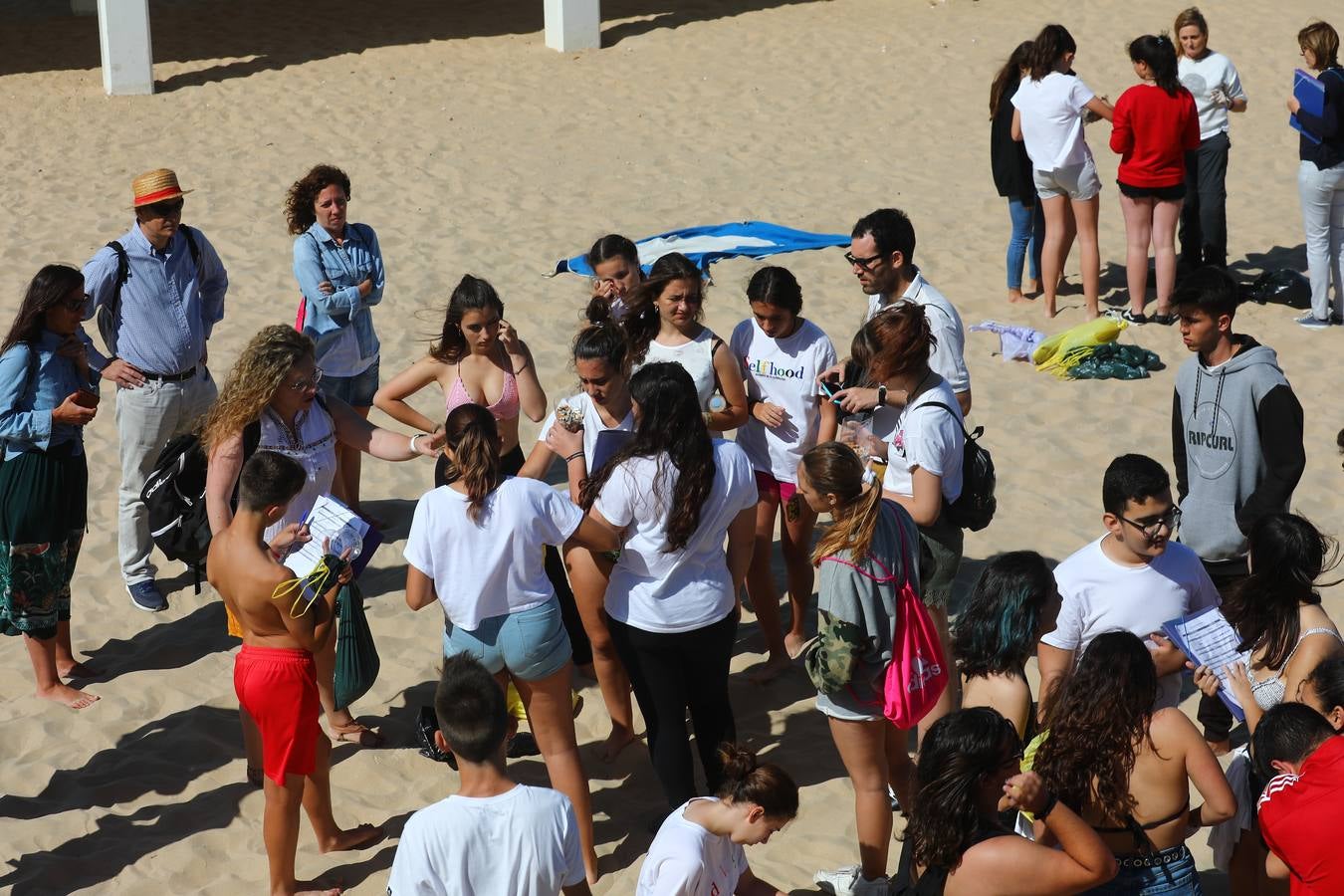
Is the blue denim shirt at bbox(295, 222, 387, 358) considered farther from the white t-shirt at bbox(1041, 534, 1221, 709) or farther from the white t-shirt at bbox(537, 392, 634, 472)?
the white t-shirt at bbox(1041, 534, 1221, 709)

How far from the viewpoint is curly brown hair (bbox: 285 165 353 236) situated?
22.1 ft

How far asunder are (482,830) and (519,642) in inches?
42.2

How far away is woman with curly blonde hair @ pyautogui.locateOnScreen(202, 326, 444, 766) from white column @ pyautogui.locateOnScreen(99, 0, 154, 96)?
35.5 feet

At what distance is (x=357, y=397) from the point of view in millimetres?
7117

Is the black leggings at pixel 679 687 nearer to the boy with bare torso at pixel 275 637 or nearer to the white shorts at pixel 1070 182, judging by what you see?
the boy with bare torso at pixel 275 637

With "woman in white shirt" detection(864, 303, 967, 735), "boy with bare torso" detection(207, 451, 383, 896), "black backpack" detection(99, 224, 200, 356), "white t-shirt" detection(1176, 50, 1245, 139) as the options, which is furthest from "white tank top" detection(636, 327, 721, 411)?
"white t-shirt" detection(1176, 50, 1245, 139)

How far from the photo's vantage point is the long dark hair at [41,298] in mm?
5465

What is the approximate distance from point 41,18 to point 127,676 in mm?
13889

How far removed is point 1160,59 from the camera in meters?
9.02

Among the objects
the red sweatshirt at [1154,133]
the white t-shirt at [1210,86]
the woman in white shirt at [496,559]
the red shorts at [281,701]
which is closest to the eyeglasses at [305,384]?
the woman in white shirt at [496,559]

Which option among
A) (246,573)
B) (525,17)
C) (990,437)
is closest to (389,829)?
(246,573)

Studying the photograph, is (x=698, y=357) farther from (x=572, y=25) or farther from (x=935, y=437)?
(x=572, y=25)

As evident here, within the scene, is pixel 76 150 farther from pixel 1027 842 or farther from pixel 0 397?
pixel 1027 842

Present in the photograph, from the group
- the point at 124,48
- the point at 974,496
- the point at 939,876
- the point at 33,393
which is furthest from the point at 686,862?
the point at 124,48
